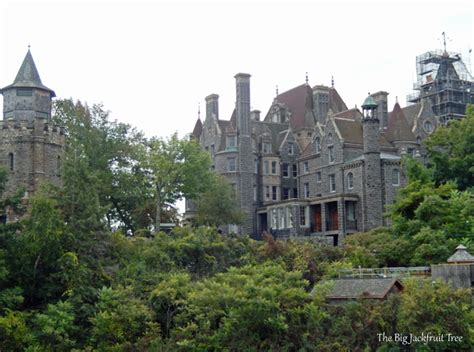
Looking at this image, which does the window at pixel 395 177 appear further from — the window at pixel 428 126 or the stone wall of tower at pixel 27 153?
the stone wall of tower at pixel 27 153

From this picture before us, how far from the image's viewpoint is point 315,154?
2313 inches

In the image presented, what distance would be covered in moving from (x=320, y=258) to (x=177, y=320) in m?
10.7

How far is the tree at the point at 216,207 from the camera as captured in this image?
50.2 meters

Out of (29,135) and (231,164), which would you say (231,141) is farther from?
(29,135)

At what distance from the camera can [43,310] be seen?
31.2 meters

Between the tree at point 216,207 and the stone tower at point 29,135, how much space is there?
35.4 ft

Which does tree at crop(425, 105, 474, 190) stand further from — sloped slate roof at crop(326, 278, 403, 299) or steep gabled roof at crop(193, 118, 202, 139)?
steep gabled roof at crop(193, 118, 202, 139)

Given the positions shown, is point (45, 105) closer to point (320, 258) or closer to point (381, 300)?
point (320, 258)

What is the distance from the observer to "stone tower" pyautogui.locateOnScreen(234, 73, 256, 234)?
2286 inches

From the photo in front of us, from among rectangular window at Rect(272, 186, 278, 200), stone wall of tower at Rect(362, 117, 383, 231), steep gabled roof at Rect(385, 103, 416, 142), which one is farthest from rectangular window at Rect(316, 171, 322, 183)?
stone wall of tower at Rect(362, 117, 383, 231)

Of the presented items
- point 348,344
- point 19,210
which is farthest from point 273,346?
point 19,210

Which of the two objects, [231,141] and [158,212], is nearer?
[158,212]

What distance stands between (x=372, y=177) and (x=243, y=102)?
12.3 metres

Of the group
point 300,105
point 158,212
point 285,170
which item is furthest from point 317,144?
point 158,212
